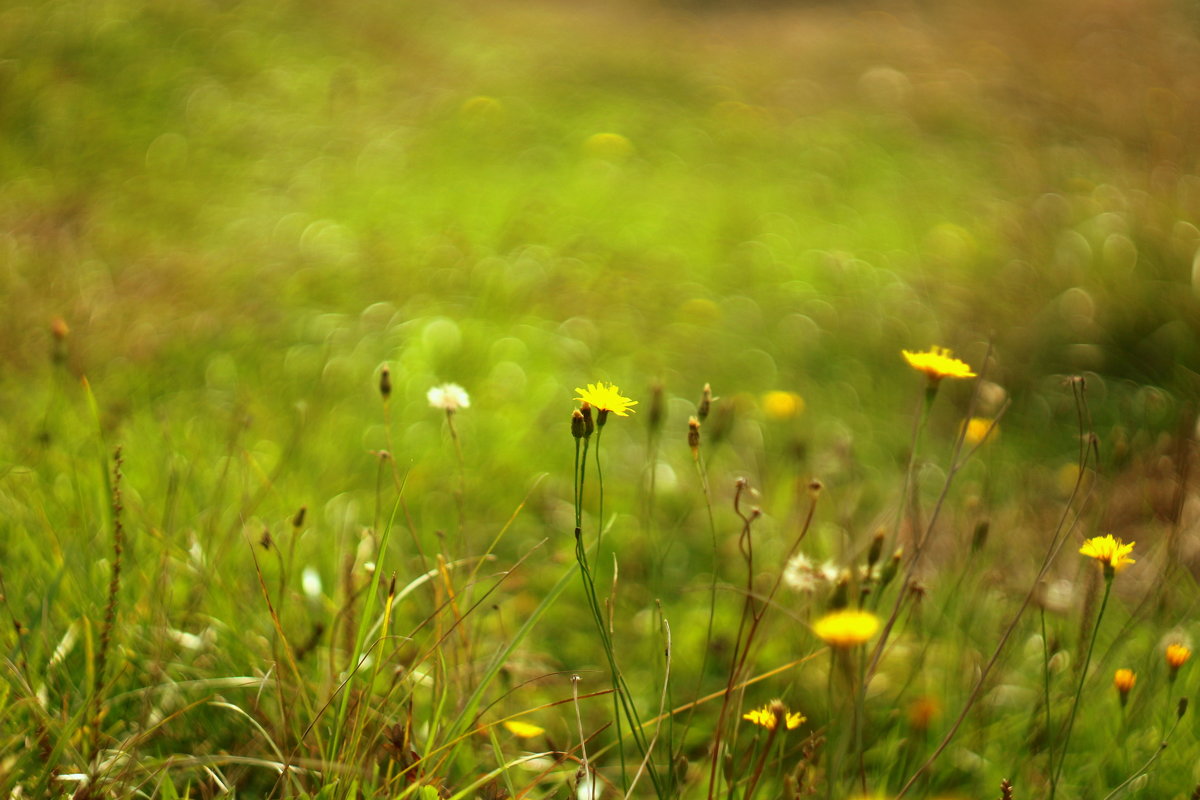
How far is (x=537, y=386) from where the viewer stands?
2498 mm

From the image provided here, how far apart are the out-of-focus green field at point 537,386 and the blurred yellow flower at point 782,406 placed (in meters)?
0.01

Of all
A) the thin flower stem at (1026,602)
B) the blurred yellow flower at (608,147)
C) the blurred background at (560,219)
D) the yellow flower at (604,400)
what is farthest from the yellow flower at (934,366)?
the blurred yellow flower at (608,147)

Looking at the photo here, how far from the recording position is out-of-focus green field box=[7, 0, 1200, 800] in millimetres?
1259

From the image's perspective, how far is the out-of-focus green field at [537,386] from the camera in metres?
1.26

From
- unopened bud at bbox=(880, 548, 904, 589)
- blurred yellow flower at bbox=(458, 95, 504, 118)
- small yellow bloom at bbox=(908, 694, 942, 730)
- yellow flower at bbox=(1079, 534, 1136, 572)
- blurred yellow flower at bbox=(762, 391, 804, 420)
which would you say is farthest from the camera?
blurred yellow flower at bbox=(458, 95, 504, 118)

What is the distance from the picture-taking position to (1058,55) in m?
6.36

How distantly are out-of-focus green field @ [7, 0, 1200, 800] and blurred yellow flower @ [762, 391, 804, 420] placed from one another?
1 centimetres

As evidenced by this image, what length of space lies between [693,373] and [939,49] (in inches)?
209

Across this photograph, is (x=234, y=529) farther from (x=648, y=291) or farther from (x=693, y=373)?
(x=648, y=291)

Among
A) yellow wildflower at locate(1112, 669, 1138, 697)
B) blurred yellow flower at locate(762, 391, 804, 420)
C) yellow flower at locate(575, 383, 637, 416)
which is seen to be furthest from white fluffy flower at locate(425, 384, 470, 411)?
blurred yellow flower at locate(762, 391, 804, 420)

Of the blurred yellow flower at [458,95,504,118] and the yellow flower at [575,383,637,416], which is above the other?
the yellow flower at [575,383,637,416]

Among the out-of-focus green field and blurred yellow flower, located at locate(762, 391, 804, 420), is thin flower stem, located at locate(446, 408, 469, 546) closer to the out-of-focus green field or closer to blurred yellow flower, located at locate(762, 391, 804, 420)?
the out-of-focus green field

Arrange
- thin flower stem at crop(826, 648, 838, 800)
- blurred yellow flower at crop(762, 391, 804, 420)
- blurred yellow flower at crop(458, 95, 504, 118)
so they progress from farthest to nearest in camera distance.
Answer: blurred yellow flower at crop(458, 95, 504, 118)
blurred yellow flower at crop(762, 391, 804, 420)
thin flower stem at crop(826, 648, 838, 800)

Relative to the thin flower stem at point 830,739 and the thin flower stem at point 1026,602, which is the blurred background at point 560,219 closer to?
the thin flower stem at point 1026,602
